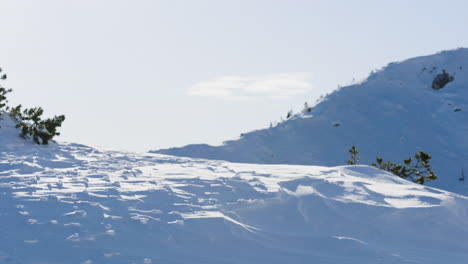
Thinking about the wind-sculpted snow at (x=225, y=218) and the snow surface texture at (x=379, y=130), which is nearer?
the wind-sculpted snow at (x=225, y=218)

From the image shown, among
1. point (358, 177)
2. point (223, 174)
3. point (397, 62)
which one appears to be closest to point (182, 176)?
point (223, 174)

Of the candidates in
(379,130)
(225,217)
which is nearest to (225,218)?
(225,217)

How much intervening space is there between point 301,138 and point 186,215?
16791mm

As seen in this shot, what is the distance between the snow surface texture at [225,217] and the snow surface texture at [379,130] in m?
12.3

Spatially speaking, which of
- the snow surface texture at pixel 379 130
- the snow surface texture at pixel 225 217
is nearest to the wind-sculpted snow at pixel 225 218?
the snow surface texture at pixel 225 217

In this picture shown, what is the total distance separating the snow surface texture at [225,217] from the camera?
554cm

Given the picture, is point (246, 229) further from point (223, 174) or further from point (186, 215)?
point (223, 174)

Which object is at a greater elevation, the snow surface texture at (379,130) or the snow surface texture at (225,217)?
the snow surface texture at (379,130)

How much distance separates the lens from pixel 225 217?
6.47 metres

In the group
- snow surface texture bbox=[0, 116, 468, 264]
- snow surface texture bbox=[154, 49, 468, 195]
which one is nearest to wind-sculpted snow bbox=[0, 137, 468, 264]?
snow surface texture bbox=[0, 116, 468, 264]

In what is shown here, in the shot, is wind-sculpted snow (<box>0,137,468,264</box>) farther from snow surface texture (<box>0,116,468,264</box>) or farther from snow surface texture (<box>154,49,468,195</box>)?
snow surface texture (<box>154,49,468,195</box>)

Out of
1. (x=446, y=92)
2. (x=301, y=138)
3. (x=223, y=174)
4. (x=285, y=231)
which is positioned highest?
(x=446, y=92)

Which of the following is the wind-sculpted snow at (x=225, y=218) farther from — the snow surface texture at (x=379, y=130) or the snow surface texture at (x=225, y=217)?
the snow surface texture at (x=379, y=130)

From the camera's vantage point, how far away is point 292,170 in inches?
380
